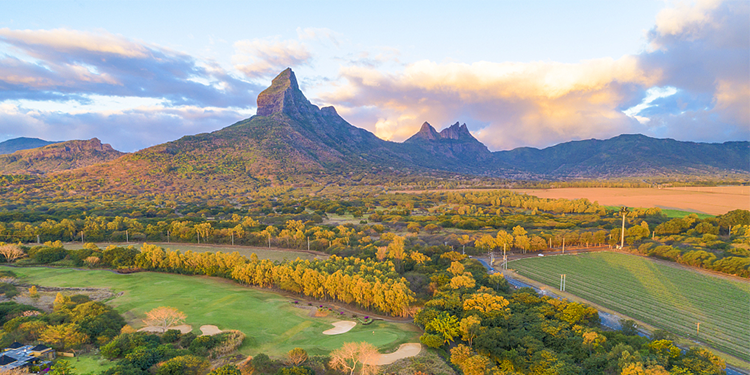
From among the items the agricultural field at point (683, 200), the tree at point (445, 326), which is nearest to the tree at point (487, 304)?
the tree at point (445, 326)

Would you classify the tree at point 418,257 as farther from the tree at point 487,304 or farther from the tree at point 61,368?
the tree at point 61,368

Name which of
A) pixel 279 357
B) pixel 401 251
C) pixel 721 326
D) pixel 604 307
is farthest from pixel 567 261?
pixel 279 357

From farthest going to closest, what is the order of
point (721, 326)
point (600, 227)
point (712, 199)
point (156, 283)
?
1. point (712, 199)
2. point (600, 227)
3. point (156, 283)
4. point (721, 326)

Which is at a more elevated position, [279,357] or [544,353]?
[544,353]

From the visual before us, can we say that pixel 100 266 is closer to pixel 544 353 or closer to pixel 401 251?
pixel 401 251

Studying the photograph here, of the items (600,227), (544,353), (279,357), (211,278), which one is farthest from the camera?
(600,227)
